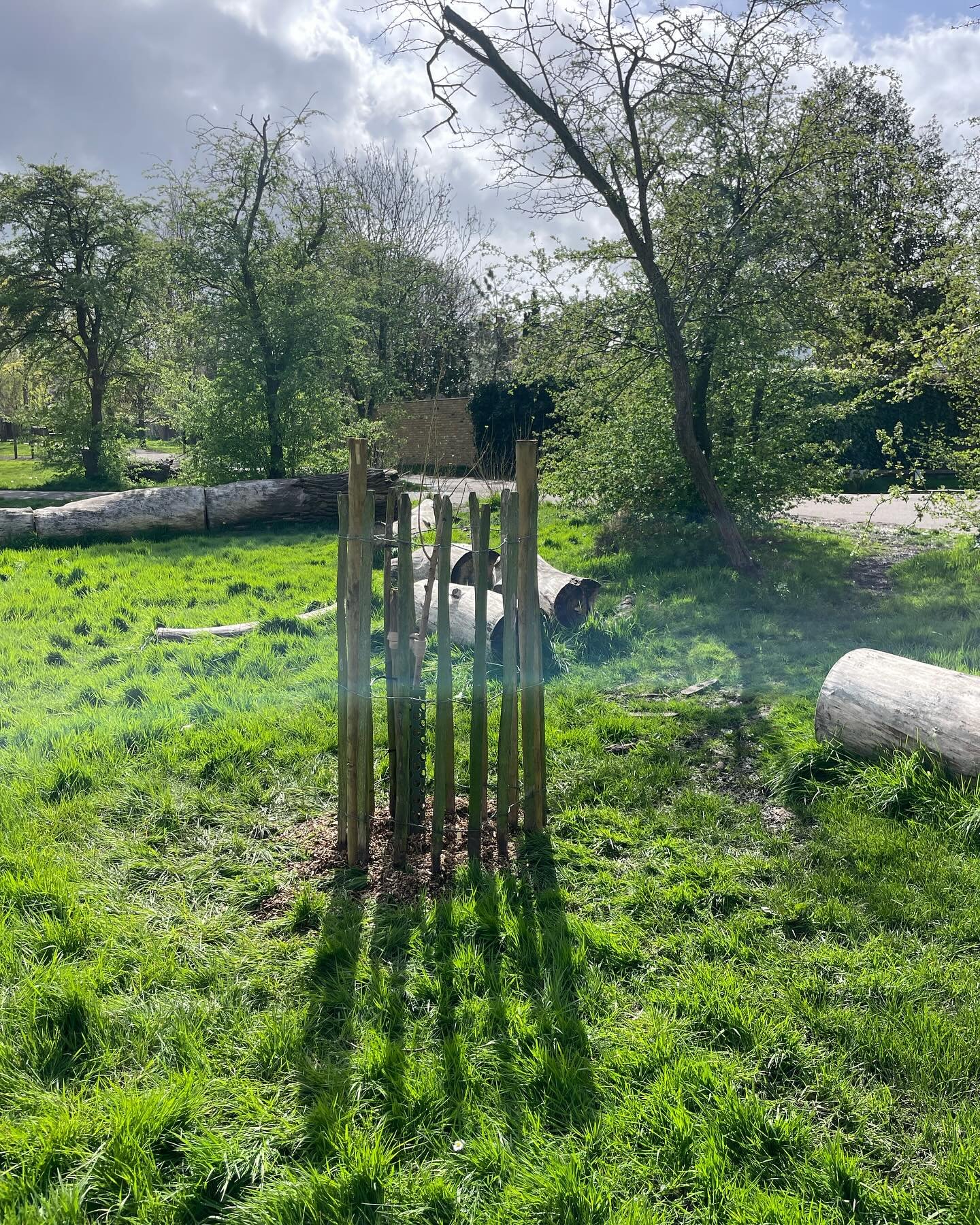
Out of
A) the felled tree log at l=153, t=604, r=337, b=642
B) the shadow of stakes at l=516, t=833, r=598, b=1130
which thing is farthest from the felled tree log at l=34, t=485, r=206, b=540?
the shadow of stakes at l=516, t=833, r=598, b=1130

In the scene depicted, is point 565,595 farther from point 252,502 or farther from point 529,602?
point 252,502

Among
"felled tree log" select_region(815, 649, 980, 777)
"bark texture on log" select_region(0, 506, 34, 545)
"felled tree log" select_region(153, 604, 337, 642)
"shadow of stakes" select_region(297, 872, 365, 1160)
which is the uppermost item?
"bark texture on log" select_region(0, 506, 34, 545)

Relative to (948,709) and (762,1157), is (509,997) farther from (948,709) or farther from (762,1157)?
(948,709)

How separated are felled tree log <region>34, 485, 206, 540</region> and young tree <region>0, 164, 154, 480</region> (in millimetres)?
7181

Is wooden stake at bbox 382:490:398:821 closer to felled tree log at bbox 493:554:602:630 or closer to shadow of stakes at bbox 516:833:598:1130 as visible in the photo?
shadow of stakes at bbox 516:833:598:1130

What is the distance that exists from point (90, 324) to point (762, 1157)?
22367 mm

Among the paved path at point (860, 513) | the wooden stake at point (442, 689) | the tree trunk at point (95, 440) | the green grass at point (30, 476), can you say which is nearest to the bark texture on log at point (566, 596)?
the wooden stake at point (442, 689)

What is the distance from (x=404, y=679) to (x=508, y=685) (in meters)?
0.54

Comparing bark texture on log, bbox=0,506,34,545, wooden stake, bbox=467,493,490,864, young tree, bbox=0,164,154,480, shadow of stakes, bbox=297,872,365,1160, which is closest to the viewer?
shadow of stakes, bbox=297,872,365,1160

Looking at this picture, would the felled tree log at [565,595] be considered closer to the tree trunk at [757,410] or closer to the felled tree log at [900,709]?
the felled tree log at [900,709]

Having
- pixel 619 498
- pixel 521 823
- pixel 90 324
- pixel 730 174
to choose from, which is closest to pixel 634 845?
pixel 521 823

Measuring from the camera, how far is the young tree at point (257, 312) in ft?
48.9

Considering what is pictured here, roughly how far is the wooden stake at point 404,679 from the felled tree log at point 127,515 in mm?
11093

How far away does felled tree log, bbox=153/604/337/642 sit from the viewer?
7.86 metres
